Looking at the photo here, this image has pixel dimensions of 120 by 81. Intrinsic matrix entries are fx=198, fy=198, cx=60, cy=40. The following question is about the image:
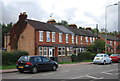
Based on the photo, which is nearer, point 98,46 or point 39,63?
point 39,63

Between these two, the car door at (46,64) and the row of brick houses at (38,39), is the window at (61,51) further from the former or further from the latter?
the car door at (46,64)

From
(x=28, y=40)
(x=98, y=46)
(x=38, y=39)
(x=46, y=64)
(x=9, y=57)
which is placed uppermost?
(x=38, y=39)

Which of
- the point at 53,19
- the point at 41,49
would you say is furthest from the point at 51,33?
the point at 53,19

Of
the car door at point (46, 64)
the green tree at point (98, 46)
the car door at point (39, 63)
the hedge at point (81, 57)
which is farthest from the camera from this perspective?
the green tree at point (98, 46)

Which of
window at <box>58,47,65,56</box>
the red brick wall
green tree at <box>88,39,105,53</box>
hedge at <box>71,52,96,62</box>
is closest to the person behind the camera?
the red brick wall

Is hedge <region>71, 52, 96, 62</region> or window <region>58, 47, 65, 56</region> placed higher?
window <region>58, 47, 65, 56</region>

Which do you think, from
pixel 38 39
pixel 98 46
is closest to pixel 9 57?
pixel 38 39

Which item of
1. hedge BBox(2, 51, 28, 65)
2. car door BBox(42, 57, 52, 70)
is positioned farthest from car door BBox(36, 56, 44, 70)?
hedge BBox(2, 51, 28, 65)

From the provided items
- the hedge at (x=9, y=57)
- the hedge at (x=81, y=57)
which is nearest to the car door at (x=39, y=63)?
the hedge at (x=9, y=57)

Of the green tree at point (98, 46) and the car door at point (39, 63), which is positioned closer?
the car door at point (39, 63)

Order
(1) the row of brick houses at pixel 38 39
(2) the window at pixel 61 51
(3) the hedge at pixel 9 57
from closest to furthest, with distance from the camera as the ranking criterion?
(3) the hedge at pixel 9 57
(1) the row of brick houses at pixel 38 39
(2) the window at pixel 61 51

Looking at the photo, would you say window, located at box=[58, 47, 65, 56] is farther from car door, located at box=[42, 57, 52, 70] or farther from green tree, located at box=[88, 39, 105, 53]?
car door, located at box=[42, 57, 52, 70]

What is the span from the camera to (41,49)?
36.5 meters

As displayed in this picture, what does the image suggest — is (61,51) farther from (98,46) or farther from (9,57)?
(9,57)
